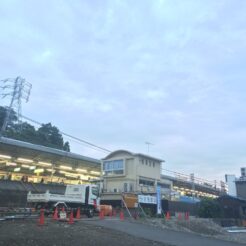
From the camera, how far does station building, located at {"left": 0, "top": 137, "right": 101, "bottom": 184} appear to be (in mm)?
40000

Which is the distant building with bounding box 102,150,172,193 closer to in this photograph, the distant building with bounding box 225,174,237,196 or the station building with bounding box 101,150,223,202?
the station building with bounding box 101,150,223,202

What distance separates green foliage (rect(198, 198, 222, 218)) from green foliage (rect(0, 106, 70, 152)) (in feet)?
84.6

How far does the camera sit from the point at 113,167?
45375 mm

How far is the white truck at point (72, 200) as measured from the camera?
26905 mm

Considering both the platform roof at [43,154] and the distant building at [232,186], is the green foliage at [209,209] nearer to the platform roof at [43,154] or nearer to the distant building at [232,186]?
the platform roof at [43,154]

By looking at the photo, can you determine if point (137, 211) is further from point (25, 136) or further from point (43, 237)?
point (25, 136)

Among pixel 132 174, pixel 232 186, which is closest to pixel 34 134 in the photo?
pixel 132 174

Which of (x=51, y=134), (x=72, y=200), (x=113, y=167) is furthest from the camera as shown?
(x=51, y=134)

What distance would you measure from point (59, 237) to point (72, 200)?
524 inches

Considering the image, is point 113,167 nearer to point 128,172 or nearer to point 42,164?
point 128,172

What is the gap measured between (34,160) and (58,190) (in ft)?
16.6

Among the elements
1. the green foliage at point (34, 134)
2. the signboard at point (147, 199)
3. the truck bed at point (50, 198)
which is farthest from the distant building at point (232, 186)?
the truck bed at point (50, 198)

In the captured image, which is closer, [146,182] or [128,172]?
[128,172]

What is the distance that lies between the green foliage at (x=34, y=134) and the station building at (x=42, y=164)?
5.12 metres
